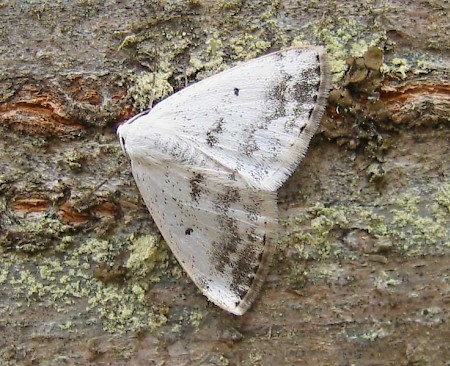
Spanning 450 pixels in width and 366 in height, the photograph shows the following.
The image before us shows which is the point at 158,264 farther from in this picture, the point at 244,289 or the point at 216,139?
the point at 216,139

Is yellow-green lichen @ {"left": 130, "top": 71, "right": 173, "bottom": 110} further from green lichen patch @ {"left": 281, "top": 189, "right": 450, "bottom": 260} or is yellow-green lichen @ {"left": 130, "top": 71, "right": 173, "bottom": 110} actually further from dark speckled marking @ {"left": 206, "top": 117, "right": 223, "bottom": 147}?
green lichen patch @ {"left": 281, "top": 189, "right": 450, "bottom": 260}

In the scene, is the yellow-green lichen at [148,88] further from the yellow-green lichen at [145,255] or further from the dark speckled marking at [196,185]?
the yellow-green lichen at [145,255]

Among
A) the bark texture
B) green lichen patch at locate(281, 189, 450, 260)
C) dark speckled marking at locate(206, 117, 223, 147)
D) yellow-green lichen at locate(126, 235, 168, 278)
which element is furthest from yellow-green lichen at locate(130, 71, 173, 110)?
green lichen patch at locate(281, 189, 450, 260)

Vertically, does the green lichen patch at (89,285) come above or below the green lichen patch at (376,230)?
below

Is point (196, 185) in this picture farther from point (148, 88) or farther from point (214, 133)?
point (148, 88)

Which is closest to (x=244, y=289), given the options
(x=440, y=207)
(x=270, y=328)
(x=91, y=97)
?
(x=270, y=328)

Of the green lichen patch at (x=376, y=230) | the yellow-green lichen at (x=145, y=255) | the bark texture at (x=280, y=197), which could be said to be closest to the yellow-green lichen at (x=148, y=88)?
the bark texture at (x=280, y=197)
